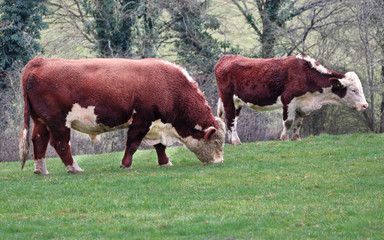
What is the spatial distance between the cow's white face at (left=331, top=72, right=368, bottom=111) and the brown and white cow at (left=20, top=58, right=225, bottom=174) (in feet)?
16.4

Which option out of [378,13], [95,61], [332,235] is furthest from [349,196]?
[378,13]

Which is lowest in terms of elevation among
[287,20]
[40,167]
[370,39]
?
[40,167]

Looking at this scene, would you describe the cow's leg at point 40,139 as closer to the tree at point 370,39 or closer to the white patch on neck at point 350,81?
the white patch on neck at point 350,81

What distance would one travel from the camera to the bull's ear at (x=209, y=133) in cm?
1445

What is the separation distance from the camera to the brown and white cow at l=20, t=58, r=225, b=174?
531 inches

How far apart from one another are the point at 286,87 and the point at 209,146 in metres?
4.51

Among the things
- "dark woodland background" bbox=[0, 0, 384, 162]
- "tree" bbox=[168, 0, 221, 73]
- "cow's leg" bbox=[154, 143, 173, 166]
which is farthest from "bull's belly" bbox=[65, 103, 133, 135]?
"tree" bbox=[168, 0, 221, 73]

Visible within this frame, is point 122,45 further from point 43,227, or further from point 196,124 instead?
point 43,227

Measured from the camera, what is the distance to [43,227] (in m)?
8.73

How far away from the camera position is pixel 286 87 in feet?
59.5

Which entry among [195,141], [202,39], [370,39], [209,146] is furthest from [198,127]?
[202,39]

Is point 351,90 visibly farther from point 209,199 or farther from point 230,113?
point 209,199

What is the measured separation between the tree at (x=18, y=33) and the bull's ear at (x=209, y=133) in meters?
14.3

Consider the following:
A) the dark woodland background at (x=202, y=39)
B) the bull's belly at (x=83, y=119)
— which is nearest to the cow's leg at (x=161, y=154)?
the bull's belly at (x=83, y=119)
